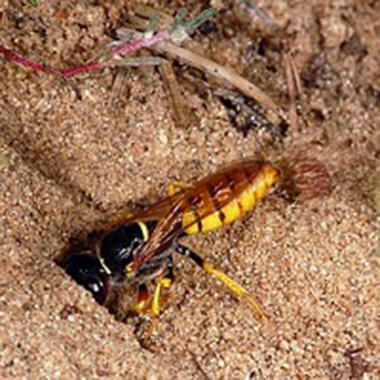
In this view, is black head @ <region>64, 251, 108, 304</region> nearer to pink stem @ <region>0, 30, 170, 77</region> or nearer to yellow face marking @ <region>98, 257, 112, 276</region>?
yellow face marking @ <region>98, 257, 112, 276</region>

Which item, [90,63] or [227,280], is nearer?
[227,280]

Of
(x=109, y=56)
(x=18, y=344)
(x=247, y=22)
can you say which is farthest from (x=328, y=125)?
(x=18, y=344)

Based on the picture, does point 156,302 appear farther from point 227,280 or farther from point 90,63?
point 90,63

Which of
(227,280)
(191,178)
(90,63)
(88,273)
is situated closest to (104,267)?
(88,273)

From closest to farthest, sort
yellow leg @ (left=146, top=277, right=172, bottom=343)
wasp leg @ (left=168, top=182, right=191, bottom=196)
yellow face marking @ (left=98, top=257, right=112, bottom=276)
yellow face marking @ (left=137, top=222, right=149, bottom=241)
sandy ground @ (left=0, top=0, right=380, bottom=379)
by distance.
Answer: sandy ground @ (left=0, top=0, right=380, bottom=379) < yellow leg @ (left=146, top=277, right=172, bottom=343) < yellow face marking @ (left=98, top=257, right=112, bottom=276) < yellow face marking @ (left=137, top=222, right=149, bottom=241) < wasp leg @ (left=168, top=182, right=191, bottom=196)

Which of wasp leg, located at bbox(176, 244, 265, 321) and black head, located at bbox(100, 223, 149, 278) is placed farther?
black head, located at bbox(100, 223, 149, 278)

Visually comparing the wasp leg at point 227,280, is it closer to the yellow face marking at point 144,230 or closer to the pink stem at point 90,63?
the yellow face marking at point 144,230

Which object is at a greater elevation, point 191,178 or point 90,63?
point 90,63

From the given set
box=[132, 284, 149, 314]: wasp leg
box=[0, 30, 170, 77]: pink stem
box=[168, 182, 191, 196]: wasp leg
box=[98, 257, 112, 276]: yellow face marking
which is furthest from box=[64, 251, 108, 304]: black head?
box=[0, 30, 170, 77]: pink stem
